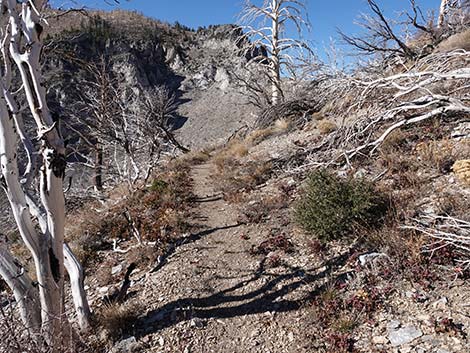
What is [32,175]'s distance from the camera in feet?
11.2

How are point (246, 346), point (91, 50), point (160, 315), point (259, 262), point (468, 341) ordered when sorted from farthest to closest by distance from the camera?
point (91, 50) → point (259, 262) → point (160, 315) → point (246, 346) → point (468, 341)

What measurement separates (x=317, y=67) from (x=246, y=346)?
13.8 feet

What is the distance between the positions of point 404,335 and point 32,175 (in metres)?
4.01

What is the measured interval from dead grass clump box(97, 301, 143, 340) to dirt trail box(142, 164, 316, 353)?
184mm

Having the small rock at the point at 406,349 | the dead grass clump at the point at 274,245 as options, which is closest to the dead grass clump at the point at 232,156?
the dead grass clump at the point at 274,245

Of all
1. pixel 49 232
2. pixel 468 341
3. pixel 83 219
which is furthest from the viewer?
pixel 83 219

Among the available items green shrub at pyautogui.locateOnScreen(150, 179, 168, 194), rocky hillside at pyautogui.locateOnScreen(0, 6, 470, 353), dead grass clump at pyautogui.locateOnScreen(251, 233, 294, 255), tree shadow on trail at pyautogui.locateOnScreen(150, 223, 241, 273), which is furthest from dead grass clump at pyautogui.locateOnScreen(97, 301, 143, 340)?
green shrub at pyautogui.locateOnScreen(150, 179, 168, 194)

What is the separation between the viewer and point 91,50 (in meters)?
51.4

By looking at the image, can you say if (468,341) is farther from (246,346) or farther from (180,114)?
(180,114)

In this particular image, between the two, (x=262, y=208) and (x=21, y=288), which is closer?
(x=21, y=288)

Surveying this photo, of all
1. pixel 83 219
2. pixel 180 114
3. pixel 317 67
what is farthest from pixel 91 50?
pixel 317 67

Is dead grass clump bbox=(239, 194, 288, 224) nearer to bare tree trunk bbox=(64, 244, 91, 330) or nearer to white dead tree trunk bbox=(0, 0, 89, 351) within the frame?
bare tree trunk bbox=(64, 244, 91, 330)

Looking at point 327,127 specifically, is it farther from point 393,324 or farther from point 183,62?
point 183,62

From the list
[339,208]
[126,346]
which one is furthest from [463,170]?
[126,346]
